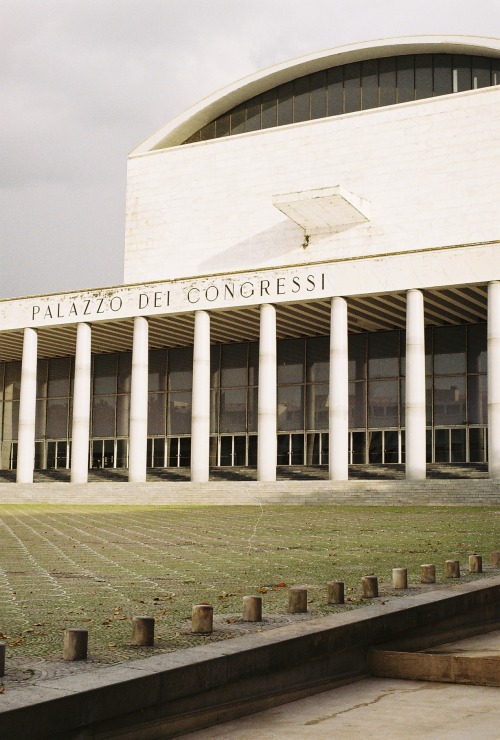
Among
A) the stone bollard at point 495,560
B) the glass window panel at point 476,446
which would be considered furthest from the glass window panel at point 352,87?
the stone bollard at point 495,560

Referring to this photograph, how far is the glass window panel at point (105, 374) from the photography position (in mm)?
60250

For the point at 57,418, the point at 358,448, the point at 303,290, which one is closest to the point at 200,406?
the point at 303,290

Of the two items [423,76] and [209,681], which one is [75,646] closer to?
[209,681]

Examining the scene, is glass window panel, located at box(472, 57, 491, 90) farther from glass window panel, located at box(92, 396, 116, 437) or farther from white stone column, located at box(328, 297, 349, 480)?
glass window panel, located at box(92, 396, 116, 437)

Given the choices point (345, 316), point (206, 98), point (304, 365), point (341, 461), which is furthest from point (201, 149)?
point (341, 461)

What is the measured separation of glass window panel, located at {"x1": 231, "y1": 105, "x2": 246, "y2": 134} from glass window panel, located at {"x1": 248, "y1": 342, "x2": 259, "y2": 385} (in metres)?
14.6

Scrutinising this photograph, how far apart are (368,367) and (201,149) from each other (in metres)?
17.8

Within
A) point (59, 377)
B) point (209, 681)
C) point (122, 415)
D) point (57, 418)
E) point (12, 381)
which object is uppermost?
point (59, 377)

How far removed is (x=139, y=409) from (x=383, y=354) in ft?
46.9

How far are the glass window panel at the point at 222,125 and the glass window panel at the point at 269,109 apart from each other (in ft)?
8.54

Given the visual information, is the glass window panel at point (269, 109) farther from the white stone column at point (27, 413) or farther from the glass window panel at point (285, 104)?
the white stone column at point (27, 413)

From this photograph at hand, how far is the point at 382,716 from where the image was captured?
6.08m

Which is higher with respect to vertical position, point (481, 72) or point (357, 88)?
point (357, 88)

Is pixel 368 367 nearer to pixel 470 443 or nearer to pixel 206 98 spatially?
pixel 470 443
